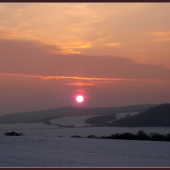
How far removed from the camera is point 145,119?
41125mm

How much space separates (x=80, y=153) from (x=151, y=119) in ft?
89.6

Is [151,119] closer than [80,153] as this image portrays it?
No

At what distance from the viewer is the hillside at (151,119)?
38281 mm

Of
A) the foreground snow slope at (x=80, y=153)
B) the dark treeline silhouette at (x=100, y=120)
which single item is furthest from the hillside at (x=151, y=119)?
the foreground snow slope at (x=80, y=153)

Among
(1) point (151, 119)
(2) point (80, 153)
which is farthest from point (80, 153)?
(1) point (151, 119)

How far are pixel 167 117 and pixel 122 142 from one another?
22.5m

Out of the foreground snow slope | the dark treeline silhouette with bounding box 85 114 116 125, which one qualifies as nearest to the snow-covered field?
the foreground snow slope

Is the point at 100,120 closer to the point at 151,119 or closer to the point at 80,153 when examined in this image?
the point at 151,119

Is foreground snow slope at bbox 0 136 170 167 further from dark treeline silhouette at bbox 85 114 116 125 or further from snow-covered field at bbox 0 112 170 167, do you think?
dark treeline silhouette at bbox 85 114 116 125

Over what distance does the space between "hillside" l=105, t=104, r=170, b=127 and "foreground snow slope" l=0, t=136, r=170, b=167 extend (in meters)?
20.0

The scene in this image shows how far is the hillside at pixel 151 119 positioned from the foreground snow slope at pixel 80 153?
20.0 meters

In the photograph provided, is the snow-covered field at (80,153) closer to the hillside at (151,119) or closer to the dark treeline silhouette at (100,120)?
the hillside at (151,119)

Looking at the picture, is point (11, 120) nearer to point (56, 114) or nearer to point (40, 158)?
point (56, 114)

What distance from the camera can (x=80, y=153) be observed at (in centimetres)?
1459
